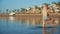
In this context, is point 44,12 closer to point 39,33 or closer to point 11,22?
point 39,33

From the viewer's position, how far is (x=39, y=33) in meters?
4.25

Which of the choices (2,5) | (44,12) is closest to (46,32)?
(44,12)

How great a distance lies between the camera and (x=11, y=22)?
439cm

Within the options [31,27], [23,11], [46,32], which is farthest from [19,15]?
[46,32]

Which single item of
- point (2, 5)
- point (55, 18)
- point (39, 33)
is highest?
point (2, 5)

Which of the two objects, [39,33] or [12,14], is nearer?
[39,33]

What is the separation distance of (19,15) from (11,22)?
9.9 inches

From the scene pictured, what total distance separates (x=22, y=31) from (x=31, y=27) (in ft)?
0.75

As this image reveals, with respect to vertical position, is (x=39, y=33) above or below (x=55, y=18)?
below

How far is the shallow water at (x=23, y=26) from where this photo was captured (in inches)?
168

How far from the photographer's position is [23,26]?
436 cm

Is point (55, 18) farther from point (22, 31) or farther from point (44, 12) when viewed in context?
point (22, 31)

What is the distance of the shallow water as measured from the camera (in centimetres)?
428

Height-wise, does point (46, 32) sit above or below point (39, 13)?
below
